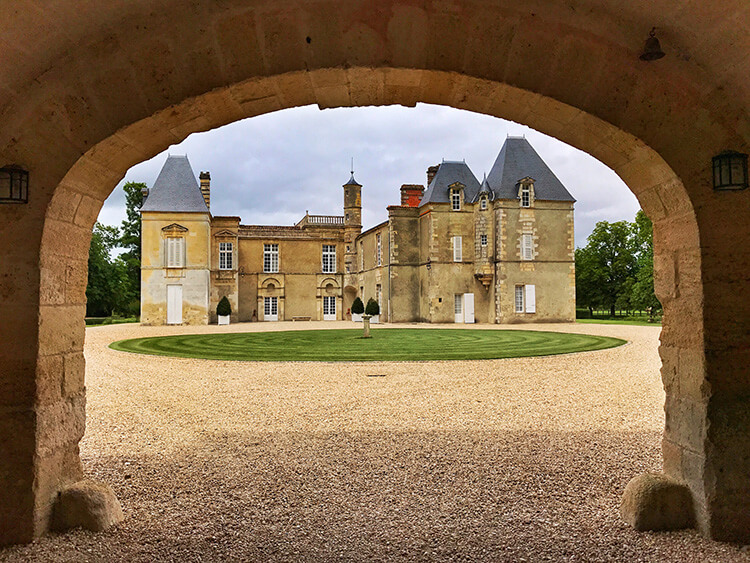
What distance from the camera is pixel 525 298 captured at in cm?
2419

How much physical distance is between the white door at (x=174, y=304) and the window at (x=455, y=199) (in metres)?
14.3

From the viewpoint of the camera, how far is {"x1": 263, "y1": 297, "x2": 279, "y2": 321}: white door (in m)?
30.9

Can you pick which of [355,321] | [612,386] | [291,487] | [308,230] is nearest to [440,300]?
[355,321]

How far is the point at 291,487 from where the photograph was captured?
3.66 meters

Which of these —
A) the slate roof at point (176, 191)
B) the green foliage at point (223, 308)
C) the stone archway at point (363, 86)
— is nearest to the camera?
the stone archway at point (363, 86)

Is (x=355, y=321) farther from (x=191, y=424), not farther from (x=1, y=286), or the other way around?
(x=1, y=286)

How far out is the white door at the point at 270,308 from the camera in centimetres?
3086

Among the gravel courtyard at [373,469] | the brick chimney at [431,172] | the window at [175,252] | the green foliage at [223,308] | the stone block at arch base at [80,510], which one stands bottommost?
the gravel courtyard at [373,469]

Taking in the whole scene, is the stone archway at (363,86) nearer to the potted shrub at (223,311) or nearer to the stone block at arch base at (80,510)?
the stone block at arch base at (80,510)

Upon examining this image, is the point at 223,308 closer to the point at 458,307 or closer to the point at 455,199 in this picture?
the point at 458,307

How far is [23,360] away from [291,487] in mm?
1929

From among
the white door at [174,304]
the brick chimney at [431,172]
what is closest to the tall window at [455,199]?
the brick chimney at [431,172]

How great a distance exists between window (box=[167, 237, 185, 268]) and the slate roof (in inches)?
60.3

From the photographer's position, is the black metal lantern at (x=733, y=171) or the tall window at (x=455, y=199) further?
the tall window at (x=455, y=199)
